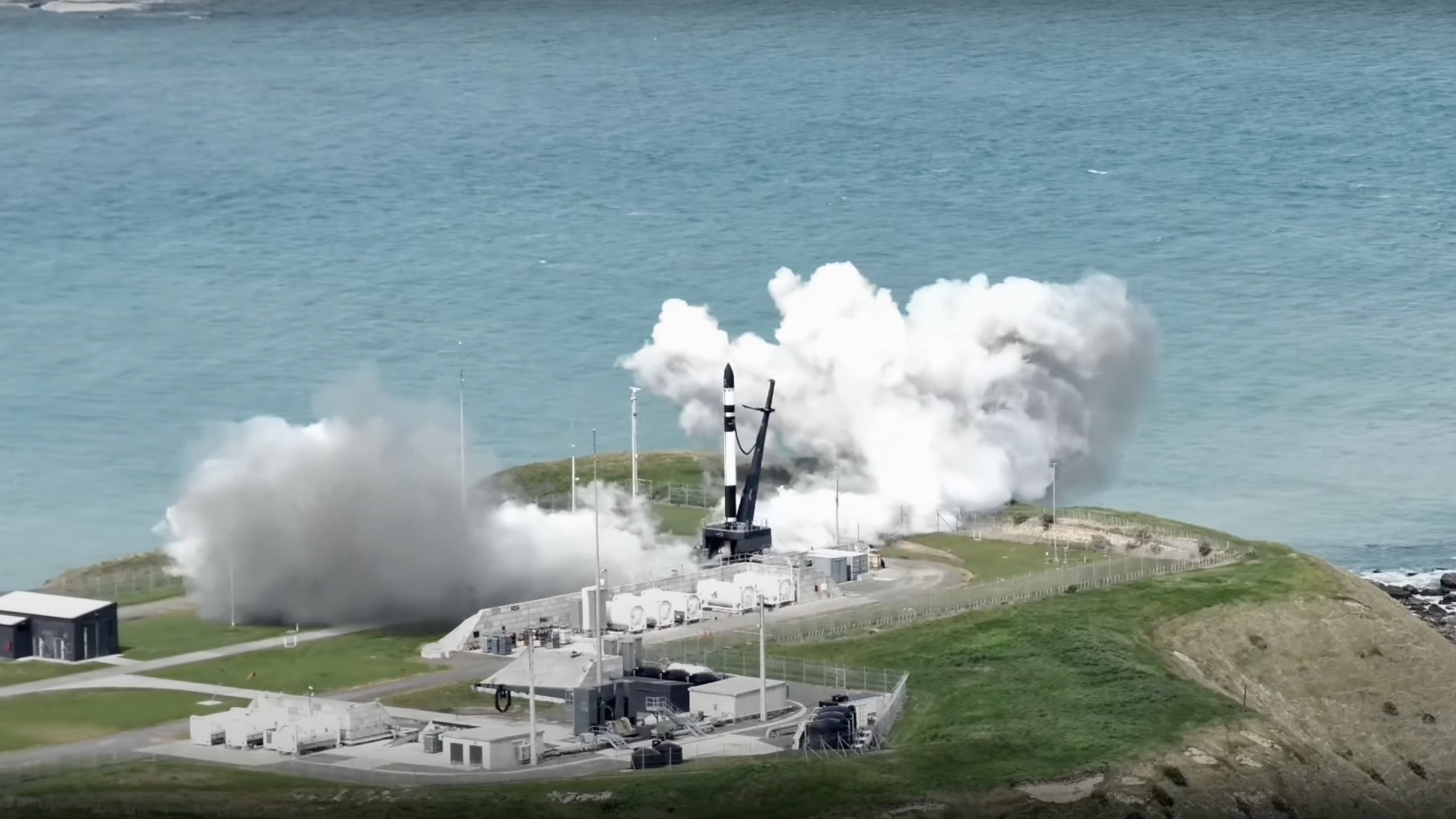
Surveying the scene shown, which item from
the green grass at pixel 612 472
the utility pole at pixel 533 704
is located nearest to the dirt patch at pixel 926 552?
the green grass at pixel 612 472

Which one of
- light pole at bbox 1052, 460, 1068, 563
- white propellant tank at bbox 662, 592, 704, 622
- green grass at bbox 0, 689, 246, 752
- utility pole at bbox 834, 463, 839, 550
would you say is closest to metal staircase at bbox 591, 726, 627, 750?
green grass at bbox 0, 689, 246, 752

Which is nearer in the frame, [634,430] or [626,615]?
[626,615]

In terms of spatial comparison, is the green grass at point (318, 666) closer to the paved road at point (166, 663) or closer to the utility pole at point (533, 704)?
the paved road at point (166, 663)

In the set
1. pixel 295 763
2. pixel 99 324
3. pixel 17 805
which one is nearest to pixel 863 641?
pixel 295 763

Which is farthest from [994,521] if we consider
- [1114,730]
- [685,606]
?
[1114,730]

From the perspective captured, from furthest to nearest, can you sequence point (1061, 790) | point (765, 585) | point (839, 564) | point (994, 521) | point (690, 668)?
point (994, 521) < point (839, 564) < point (765, 585) < point (690, 668) < point (1061, 790)

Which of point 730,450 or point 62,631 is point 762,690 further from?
point 730,450

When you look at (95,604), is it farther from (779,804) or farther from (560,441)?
(560,441)
